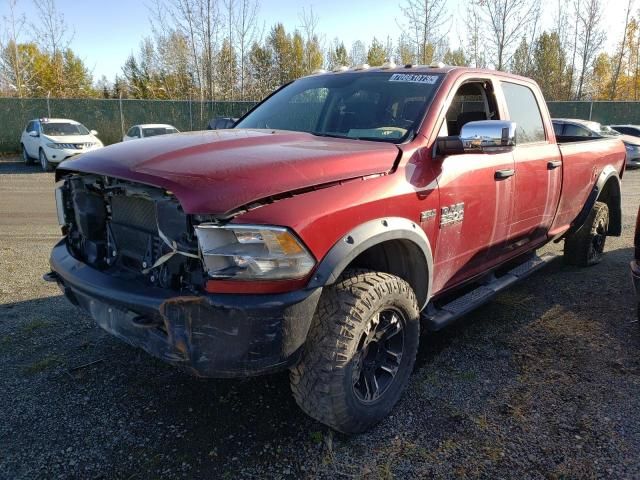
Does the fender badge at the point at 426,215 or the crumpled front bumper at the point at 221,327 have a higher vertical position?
the fender badge at the point at 426,215

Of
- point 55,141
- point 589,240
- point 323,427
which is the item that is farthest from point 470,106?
point 55,141

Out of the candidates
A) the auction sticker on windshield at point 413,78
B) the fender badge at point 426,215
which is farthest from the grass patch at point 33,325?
the auction sticker on windshield at point 413,78

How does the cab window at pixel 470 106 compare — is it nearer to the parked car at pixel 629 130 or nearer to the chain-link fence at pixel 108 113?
the parked car at pixel 629 130

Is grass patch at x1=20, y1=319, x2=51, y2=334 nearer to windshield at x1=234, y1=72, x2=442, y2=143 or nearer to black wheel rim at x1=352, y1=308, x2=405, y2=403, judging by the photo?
windshield at x1=234, y1=72, x2=442, y2=143

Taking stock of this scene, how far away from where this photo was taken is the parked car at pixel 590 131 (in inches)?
551

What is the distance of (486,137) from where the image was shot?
281cm

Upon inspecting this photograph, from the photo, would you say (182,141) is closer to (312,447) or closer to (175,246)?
(175,246)

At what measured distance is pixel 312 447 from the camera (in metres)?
2.59

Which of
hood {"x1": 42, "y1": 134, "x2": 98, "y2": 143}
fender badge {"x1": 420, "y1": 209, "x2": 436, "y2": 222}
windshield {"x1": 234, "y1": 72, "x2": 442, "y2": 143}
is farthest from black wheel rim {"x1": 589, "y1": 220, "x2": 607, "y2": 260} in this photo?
hood {"x1": 42, "y1": 134, "x2": 98, "y2": 143}

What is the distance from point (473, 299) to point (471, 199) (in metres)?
0.73

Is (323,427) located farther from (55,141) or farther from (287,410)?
(55,141)

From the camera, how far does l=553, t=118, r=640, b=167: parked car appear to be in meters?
14.0

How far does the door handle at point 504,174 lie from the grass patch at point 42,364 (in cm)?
319

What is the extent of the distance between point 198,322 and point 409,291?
1194mm
